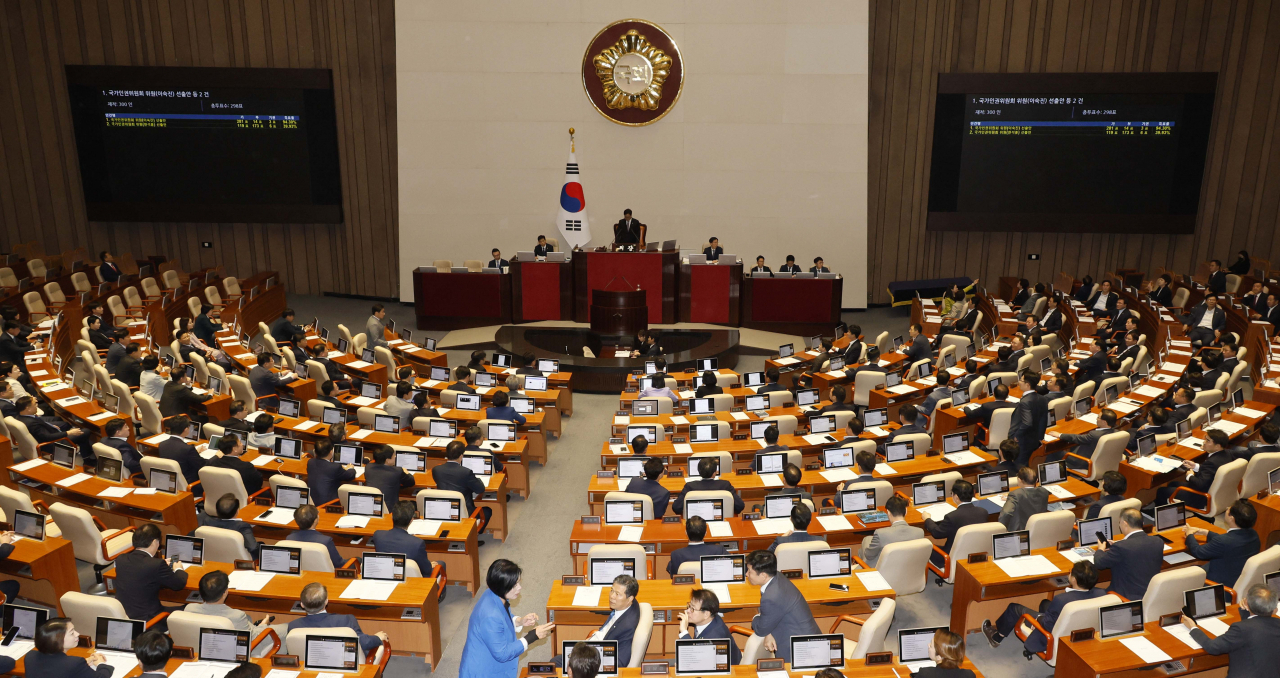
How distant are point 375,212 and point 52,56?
8233 millimetres

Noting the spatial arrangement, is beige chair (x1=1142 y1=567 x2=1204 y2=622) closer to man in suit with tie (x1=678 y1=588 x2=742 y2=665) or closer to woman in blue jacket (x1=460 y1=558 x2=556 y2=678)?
man in suit with tie (x1=678 y1=588 x2=742 y2=665)

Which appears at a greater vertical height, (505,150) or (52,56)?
(52,56)

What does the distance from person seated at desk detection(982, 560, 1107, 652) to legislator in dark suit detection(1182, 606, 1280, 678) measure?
804 mm

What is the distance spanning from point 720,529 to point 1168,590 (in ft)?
10.9

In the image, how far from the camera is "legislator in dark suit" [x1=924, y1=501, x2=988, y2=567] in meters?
7.20

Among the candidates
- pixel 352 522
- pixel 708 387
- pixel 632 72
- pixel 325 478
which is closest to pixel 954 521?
pixel 708 387

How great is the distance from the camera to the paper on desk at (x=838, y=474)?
8.43 meters

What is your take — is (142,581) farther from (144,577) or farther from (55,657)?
(55,657)

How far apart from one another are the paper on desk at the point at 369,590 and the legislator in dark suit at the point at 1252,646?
5572 mm

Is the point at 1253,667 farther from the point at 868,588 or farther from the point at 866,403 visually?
the point at 866,403

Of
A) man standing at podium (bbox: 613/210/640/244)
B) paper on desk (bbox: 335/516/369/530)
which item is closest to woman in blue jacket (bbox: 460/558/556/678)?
paper on desk (bbox: 335/516/369/530)

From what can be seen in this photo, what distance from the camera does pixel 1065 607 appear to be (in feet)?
18.6

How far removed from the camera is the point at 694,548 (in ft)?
21.9

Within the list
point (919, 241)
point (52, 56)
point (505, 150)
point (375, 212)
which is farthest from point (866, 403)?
point (52, 56)
